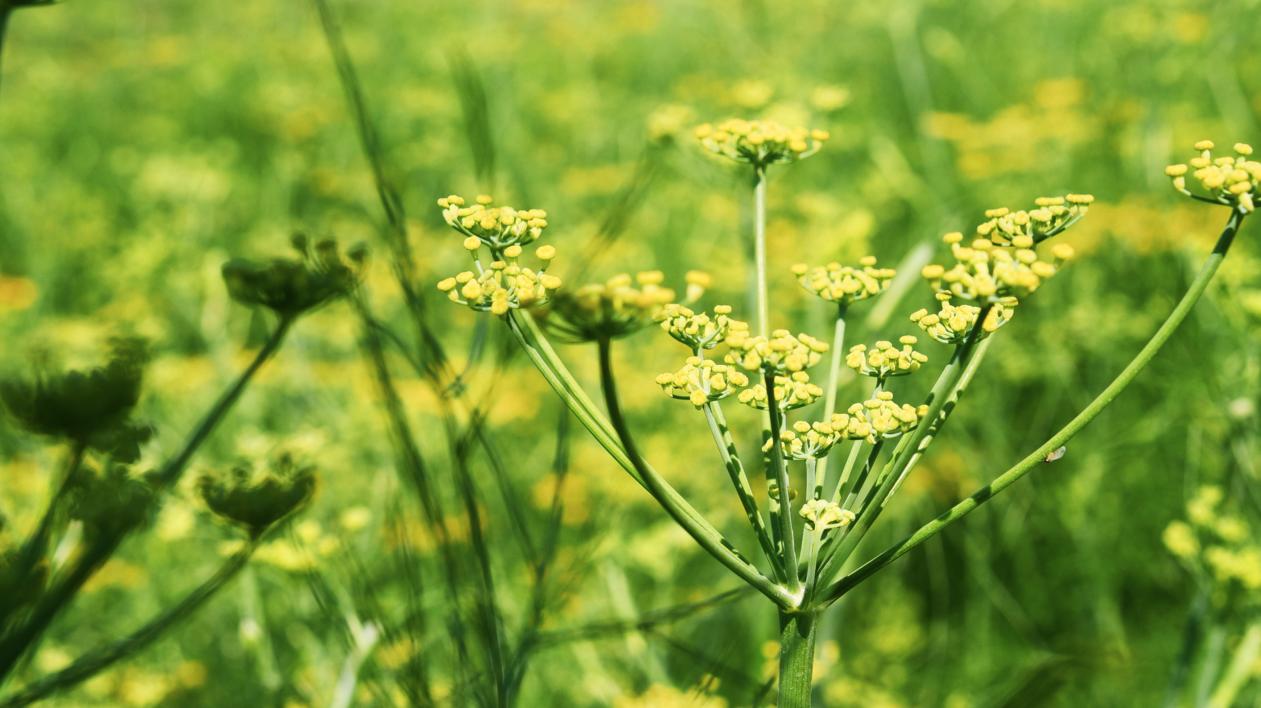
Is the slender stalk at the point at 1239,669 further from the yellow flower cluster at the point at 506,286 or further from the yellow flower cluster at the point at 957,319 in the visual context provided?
the yellow flower cluster at the point at 506,286

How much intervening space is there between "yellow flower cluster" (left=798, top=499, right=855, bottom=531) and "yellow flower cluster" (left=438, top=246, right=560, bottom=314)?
312 millimetres

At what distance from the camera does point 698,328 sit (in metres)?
0.99

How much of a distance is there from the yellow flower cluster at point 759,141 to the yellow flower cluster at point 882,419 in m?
0.35

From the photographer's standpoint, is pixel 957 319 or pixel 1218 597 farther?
pixel 1218 597

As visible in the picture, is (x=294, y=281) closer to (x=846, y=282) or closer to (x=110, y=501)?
(x=110, y=501)

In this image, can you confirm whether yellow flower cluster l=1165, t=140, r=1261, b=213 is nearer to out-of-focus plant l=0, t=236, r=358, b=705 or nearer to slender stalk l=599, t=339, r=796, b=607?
slender stalk l=599, t=339, r=796, b=607

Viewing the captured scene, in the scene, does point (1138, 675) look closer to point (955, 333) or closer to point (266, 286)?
point (955, 333)

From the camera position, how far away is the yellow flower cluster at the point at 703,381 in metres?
0.92

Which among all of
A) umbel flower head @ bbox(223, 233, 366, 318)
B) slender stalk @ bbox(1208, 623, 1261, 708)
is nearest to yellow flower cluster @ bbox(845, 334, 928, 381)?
umbel flower head @ bbox(223, 233, 366, 318)

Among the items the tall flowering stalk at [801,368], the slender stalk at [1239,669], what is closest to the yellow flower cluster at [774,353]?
the tall flowering stalk at [801,368]

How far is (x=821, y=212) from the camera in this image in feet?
9.27

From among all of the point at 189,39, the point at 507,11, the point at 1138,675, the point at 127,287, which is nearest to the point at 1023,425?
the point at 1138,675

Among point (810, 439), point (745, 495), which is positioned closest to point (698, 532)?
point (745, 495)

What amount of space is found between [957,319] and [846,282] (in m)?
0.16
